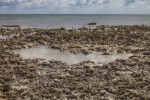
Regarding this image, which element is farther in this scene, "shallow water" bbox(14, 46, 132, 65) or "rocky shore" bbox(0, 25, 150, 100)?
"shallow water" bbox(14, 46, 132, 65)

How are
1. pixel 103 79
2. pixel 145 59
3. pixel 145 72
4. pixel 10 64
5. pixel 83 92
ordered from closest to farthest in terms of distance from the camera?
pixel 83 92 → pixel 103 79 → pixel 145 72 → pixel 10 64 → pixel 145 59

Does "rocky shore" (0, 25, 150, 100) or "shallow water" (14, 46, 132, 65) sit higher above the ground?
"shallow water" (14, 46, 132, 65)

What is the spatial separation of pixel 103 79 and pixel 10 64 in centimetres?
685

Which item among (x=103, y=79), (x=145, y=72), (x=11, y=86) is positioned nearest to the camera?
(x=11, y=86)

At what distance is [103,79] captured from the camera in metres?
11.7

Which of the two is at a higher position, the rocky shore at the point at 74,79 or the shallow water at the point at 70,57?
the shallow water at the point at 70,57

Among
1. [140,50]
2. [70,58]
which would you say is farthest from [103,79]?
[140,50]

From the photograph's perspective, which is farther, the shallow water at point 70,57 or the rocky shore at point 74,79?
the shallow water at point 70,57

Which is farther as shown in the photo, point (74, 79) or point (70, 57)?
point (70, 57)

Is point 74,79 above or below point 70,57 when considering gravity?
below

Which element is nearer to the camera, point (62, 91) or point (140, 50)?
point (62, 91)

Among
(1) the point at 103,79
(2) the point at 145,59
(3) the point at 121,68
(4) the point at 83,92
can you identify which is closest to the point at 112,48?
(2) the point at 145,59

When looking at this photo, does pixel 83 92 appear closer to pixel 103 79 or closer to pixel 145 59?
pixel 103 79

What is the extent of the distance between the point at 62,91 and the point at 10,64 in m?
6.27
